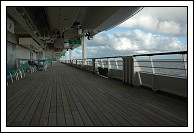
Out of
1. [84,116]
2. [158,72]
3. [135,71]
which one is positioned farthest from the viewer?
[135,71]

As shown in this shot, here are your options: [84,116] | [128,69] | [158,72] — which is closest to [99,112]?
[84,116]

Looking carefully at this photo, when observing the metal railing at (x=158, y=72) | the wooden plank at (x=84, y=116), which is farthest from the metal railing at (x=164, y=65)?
the wooden plank at (x=84, y=116)

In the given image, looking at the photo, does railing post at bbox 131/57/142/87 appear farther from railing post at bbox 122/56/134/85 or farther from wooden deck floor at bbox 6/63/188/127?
wooden deck floor at bbox 6/63/188/127

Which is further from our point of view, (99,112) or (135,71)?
(135,71)

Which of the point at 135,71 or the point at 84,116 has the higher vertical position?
the point at 135,71

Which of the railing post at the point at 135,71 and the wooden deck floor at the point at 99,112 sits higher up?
the railing post at the point at 135,71

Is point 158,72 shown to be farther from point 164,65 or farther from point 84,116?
point 84,116

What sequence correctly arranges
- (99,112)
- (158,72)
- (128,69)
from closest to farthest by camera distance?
(99,112) → (158,72) → (128,69)

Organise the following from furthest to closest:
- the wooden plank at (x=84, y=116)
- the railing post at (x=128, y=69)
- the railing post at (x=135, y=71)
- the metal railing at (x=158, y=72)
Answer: the railing post at (x=128, y=69)
the railing post at (x=135, y=71)
the metal railing at (x=158, y=72)
the wooden plank at (x=84, y=116)

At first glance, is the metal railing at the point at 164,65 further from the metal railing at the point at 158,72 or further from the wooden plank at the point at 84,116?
the wooden plank at the point at 84,116

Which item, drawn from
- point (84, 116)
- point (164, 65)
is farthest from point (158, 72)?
point (84, 116)

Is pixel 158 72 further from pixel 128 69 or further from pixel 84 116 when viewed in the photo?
pixel 84 116

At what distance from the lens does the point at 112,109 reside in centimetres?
284

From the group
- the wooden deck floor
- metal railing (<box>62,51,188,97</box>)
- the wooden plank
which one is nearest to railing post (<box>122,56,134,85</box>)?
metal railing (<box>62,51,188,97</box>)
